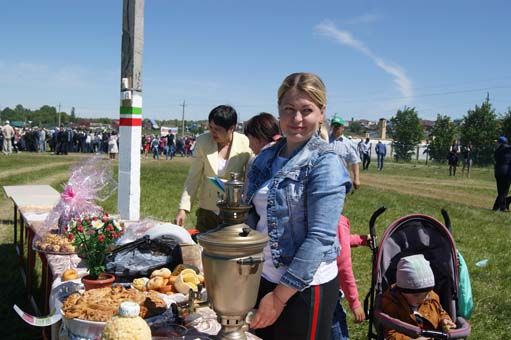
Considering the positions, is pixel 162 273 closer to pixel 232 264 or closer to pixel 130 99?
pixel 232 264

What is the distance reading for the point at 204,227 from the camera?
404 centimetres

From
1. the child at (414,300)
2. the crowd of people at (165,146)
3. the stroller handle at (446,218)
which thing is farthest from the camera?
the crowd of people at (165,146)

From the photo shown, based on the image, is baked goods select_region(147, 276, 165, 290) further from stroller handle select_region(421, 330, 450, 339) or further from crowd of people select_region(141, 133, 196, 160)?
crowd of people select_region(141, 133, 196, 160)

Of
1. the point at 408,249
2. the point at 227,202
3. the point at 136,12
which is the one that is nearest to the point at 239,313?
the point at 227,202

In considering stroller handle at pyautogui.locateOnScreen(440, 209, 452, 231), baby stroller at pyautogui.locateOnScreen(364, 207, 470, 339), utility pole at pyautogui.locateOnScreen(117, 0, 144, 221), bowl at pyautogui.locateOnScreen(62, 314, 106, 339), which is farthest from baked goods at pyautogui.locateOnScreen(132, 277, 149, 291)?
utility pole at pyautogui.locateOnScreen(117, 0, 144, 221)

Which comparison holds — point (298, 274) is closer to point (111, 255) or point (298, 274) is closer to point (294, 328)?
point (294, 328)

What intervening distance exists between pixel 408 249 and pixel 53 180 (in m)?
14.1

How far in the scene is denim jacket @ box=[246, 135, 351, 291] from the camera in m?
1.81

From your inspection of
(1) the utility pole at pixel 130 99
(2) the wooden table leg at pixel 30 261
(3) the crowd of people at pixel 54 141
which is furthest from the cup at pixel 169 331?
(3) the crowd of people at pixel 54 141

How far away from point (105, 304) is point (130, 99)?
4084 mm

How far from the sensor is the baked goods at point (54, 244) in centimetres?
345

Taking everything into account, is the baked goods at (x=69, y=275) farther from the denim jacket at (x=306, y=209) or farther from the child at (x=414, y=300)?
the child at (x=414, y=300)

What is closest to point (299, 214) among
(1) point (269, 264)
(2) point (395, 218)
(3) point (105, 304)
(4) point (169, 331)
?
(1) point (269, 264)

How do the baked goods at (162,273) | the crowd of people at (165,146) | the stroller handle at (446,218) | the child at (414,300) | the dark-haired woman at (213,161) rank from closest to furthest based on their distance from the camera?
1. the baked goods at (162,273)
2. the child at (414,300)
3. the stroller handle at (446,218)
4. the dark-haired woman at (213,161)
5. the crowd of people at (165,146)
